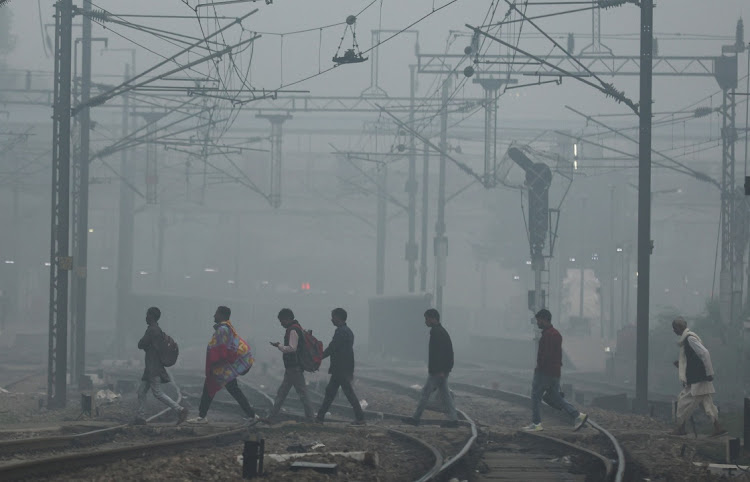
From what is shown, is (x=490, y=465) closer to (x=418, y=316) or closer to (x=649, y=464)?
(x=649, y=464)

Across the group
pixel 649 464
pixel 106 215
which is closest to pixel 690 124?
pixel 106 215

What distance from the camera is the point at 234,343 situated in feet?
51.0

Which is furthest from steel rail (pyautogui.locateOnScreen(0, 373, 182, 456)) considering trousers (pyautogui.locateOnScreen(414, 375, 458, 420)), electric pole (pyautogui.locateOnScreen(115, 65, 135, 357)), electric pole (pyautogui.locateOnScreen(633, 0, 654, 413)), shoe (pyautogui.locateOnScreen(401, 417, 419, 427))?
electric pole (pyautogui.locateOnScreen(115, 65, 135, 357))

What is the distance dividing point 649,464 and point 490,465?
179 centimetres

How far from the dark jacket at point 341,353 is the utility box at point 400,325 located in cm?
2042

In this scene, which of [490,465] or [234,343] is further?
[234,343]

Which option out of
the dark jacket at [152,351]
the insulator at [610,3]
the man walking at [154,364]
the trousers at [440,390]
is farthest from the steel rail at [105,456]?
the insulator at [610,3]

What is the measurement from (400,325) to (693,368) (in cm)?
2416

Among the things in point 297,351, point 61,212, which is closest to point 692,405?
point 297,351

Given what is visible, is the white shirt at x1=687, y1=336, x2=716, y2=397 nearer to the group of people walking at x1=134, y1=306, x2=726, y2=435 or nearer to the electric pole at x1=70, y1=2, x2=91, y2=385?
the group of people walking at x1=134, y1=306, x2=726, y2=435

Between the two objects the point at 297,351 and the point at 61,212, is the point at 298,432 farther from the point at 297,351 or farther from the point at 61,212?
the point at 61,212

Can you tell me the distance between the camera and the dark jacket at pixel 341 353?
625 inches

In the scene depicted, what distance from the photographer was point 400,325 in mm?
38875

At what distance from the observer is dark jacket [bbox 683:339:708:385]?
14.9 metres
